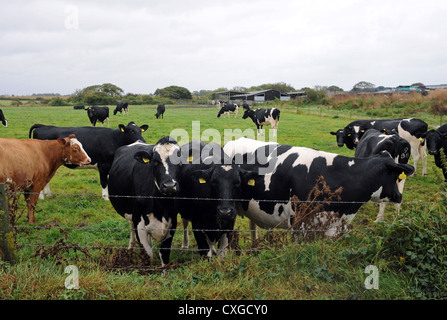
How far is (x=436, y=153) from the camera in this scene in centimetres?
1031

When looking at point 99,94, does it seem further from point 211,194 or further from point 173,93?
point 211,194

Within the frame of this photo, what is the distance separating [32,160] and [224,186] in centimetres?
440

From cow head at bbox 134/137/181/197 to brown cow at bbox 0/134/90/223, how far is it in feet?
8.17

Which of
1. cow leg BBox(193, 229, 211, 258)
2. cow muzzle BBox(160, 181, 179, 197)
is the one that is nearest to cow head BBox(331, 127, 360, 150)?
cow leg BBox(193, 229, 211, 258)

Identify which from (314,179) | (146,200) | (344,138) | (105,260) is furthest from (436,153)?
(105,260)

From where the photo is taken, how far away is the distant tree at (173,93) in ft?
307

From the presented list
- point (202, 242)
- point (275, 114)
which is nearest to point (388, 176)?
point (202, 242)

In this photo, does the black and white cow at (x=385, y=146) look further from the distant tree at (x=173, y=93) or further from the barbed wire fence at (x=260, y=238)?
the distant tree at (x=173, y=93)

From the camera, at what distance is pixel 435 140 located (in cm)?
1045

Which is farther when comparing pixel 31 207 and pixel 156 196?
pixel 31 207

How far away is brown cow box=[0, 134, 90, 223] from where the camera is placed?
6.62 metres

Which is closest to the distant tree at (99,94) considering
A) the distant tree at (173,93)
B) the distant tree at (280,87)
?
the distant tree at (173,93)

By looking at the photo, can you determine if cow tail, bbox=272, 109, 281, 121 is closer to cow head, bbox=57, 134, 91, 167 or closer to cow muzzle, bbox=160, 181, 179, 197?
cow head, bbox=57, 134, 91, 167
